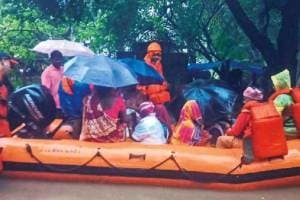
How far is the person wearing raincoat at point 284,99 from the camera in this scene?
21.6ft

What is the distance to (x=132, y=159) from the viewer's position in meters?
6.05

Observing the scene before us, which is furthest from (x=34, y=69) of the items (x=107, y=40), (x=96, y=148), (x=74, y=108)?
(x=96, y=148)

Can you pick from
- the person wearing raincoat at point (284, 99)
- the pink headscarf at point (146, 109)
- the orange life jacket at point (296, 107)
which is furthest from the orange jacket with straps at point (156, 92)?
the orange life jacket at point (296, 107)

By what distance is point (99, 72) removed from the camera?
6.39 m

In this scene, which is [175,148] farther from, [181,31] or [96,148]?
[181,31]

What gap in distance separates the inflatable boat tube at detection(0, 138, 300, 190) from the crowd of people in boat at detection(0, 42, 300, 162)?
0.30m

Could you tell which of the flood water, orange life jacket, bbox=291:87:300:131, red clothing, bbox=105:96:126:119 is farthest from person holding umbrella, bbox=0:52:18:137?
orange life jacket, bbox=291:87:300:131

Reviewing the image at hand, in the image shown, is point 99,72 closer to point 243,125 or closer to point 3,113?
point 3,113

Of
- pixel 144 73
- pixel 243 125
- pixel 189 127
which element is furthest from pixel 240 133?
pixel 144 73

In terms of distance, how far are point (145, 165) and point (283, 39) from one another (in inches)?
250

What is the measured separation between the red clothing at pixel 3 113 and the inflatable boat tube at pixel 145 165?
0.82ft

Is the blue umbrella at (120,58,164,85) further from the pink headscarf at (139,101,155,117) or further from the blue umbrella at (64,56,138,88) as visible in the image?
the blue umbrella at (64,56,138,88)

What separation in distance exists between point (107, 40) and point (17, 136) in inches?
352

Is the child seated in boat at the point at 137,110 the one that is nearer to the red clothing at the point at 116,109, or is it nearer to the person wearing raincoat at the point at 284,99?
the red clothing at the point at 116,109
